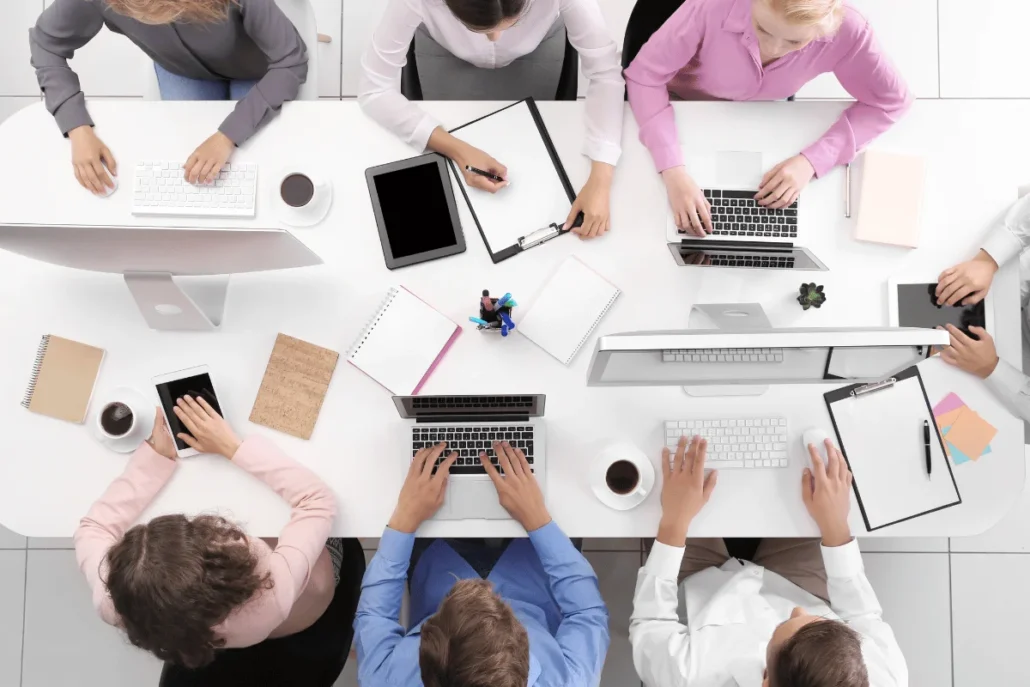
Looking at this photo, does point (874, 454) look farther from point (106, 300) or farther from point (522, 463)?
point (106, 300)

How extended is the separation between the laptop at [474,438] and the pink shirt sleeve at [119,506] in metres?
0.55

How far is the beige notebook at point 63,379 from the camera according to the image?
1515mm

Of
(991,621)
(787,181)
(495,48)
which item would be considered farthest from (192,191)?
(991,621)

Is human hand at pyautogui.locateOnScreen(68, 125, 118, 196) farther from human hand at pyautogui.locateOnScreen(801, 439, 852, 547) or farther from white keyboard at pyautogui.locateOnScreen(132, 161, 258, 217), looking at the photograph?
human hand at pyautogui.locateOnScreen(801, 439, 852, 547)

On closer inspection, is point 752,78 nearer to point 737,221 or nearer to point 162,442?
point 737,221

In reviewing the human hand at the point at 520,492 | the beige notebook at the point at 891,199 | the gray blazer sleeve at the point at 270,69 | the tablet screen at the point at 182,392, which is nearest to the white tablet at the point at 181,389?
the tablet screen at the point at 182,392

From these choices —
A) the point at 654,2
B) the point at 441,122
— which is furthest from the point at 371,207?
the point at 654,2

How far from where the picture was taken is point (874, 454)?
1.47 m

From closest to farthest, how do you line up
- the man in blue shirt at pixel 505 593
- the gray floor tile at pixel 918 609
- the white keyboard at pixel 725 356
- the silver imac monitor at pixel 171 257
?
the silver imac monitor at pixel 171 257, the white keyboard at pixel 725 356, the man in blue shirt at pixel 505 593, the gray floor tile at pixel 918 609

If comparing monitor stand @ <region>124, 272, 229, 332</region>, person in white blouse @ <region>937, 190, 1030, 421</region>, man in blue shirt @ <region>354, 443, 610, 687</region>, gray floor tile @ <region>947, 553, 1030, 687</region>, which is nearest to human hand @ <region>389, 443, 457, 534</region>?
man in blue shirt @ <region>354, 443, 610, 687</region>

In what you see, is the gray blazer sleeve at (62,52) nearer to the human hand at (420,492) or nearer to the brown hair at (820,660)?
the human hand at (420,492)

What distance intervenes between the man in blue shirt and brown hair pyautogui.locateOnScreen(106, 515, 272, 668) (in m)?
0.30

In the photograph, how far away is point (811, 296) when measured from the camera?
4.80ft

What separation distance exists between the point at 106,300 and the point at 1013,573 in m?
2.69
